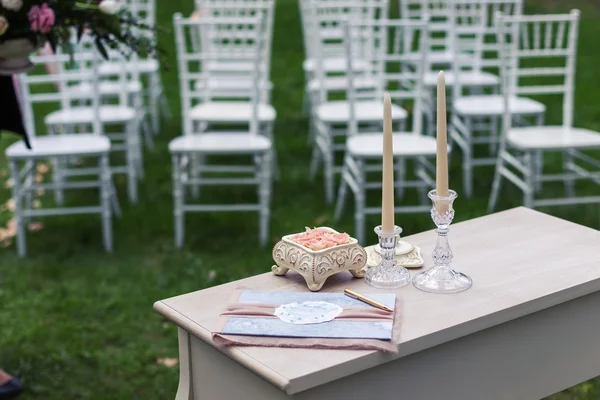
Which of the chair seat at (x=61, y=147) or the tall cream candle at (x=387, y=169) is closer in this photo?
the tall cream candle at (x=387, y=169)

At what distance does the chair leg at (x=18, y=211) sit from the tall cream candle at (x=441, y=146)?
2833 millimetres

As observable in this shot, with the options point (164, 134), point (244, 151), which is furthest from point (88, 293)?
point (164, 134)

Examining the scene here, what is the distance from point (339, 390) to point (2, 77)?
2159mm

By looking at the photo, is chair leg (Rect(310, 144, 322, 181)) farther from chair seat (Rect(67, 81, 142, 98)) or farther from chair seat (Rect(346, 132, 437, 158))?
chair seat (Rect(67, 81, 142, 98))

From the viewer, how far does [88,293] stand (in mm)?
3873

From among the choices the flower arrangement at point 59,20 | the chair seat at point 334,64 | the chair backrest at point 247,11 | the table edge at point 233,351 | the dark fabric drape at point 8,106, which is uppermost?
the flower arrangement at point 59,20

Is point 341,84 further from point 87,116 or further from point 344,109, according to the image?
point 87,116

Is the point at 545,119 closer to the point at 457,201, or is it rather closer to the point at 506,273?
the point at 457,201

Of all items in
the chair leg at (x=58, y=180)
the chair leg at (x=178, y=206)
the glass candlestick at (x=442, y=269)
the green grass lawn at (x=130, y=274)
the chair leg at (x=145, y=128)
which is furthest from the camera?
the chair leg at (x=145, y=128)

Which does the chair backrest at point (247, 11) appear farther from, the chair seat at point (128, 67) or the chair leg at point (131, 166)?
the chair leg at point (131, 166)

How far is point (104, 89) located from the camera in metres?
5.55

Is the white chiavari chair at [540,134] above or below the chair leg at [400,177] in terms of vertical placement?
above

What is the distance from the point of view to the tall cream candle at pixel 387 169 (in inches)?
70.3

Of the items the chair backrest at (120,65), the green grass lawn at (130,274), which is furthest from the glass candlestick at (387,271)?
the chair backrest at (120,65)
